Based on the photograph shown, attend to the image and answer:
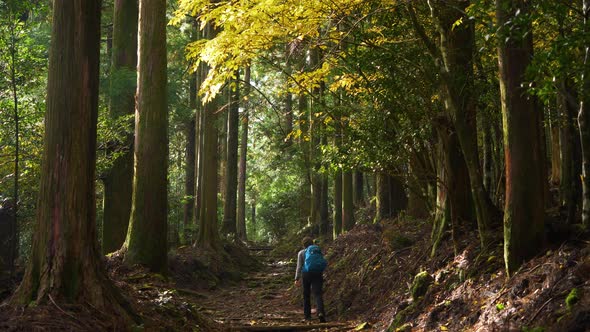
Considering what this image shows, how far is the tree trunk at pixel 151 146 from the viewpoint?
10.9 m

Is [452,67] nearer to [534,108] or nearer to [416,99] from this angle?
[416,99]

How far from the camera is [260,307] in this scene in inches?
474

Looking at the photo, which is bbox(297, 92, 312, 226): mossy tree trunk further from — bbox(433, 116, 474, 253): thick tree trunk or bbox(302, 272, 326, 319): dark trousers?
bbox(433, 116, 474, 253): thick tree trunk

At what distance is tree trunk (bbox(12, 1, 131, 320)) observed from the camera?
591 cm

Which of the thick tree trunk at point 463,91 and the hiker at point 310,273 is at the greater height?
the thick tree trunk at point 463,91

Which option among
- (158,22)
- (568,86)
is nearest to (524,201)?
(568,86)

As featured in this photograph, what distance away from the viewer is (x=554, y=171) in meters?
13.9

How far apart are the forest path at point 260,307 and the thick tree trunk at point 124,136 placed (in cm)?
260

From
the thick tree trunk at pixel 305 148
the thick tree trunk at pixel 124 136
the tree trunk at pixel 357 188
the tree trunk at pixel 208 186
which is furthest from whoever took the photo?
the tree trunk at pixel 357 188

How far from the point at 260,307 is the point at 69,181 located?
6.90m

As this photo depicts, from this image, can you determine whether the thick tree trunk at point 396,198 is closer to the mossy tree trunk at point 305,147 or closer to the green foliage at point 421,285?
the mossy tree trunk at point 305,147

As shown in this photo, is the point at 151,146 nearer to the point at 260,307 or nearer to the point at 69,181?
the point at 260,307

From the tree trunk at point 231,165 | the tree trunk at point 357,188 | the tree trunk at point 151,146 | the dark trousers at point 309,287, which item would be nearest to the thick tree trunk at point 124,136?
the tree trunk at point 151,146

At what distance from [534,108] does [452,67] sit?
71.7 inches
